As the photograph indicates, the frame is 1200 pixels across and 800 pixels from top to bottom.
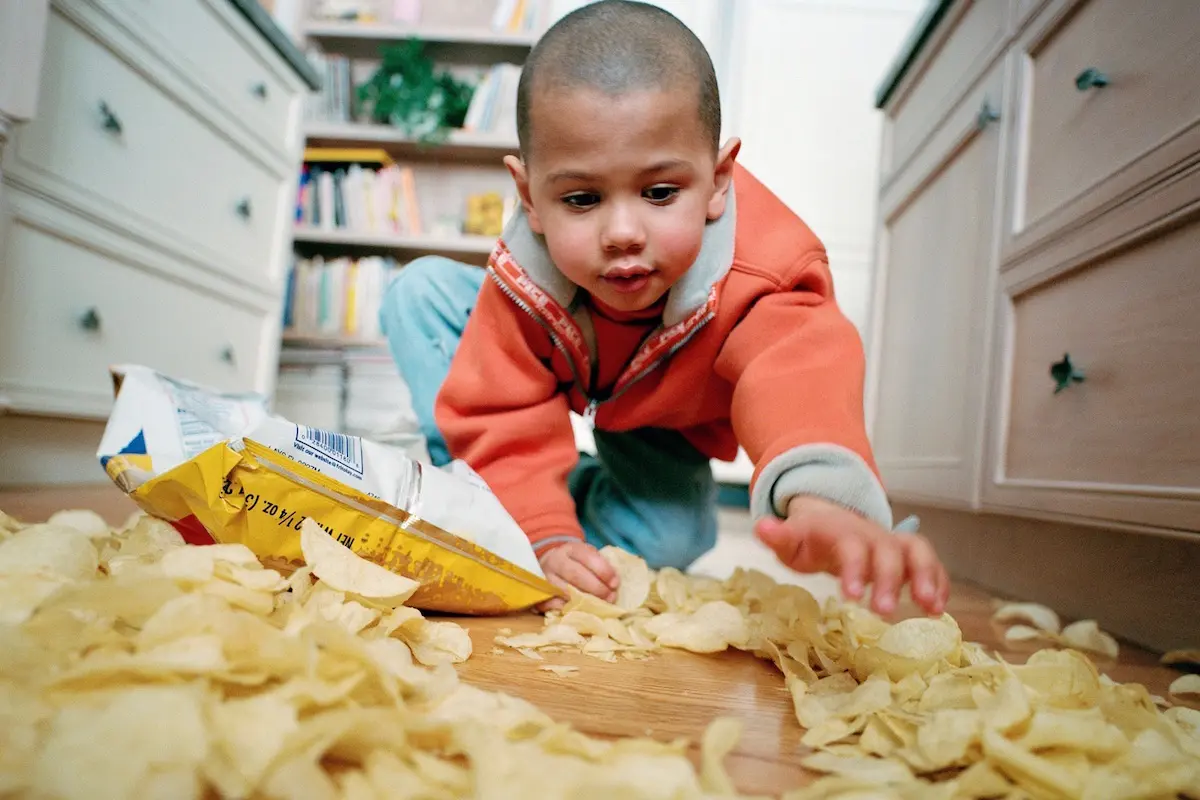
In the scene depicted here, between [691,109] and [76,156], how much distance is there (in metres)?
0.97

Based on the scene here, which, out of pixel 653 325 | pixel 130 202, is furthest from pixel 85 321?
pixel 653 325

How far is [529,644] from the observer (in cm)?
56

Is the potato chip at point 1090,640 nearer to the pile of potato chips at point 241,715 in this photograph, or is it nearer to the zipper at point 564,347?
the zipper at point 564,347

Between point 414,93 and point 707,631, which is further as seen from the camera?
point 414,93

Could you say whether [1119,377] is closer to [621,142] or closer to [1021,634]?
[1021,634]

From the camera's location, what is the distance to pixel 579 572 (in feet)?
2.33

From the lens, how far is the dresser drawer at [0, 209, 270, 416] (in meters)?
1.07

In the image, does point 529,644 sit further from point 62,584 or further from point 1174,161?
point 1174,161

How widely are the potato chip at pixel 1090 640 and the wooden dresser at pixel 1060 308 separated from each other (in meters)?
0.08

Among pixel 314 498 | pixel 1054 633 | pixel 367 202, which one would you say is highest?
pixel 367 202

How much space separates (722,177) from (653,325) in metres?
0.16

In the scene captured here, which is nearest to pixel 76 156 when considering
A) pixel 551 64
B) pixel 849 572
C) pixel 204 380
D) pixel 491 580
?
pixel 204 380

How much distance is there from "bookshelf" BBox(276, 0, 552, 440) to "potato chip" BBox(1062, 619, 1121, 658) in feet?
5.95

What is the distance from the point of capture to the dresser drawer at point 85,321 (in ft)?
3.50
